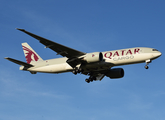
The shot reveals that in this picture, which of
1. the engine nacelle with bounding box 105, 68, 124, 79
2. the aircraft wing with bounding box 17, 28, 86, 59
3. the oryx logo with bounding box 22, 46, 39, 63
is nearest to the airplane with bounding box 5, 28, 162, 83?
the aircraft wing with bounding box 17, 28, 86, 59

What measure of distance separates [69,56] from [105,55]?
5.64m

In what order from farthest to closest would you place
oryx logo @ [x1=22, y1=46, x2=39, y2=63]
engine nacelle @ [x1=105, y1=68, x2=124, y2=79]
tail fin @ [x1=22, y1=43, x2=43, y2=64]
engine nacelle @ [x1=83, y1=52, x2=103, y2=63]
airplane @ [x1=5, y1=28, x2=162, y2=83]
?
1. oryx logo @ [x1=22, y1=46, x2=39, y2=63]
2. tail fin @ [x1=22, y1=43, x2=43, y2=64]
3. engine nacelle @ [x1=105, y1=68, x2=124, y2=79]
4. engine nacelle @ [x1=83, y1=52, x2=103, y2=63]
5. airplane @ [x1=5, y1=28, x2=162, y2=83]

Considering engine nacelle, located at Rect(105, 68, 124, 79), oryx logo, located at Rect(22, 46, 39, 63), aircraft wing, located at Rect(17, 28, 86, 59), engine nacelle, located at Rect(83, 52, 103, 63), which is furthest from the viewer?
oryx logo, located at Rect(22, 46, 39, 63)

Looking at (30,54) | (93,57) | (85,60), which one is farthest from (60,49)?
(30,54)

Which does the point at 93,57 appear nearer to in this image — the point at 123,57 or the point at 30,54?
the point at 123,57

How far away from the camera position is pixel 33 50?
4972 cm

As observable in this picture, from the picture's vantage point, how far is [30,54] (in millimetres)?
49031

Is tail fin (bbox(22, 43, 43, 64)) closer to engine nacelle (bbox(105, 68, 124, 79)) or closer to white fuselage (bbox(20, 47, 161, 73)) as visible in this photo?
white fuselage (bbox(20, 47, 161, 73))

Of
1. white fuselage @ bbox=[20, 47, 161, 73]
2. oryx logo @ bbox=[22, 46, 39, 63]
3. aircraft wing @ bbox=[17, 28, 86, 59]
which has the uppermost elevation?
oryx logo @ bbox=[22, 46, 39, 63]

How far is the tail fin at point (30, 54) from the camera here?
48.0 metres

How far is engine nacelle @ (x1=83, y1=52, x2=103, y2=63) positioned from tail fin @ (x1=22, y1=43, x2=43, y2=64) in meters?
10.7

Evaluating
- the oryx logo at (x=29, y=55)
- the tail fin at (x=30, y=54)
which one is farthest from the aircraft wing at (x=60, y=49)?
the oryx logo at (x=29, y=55)

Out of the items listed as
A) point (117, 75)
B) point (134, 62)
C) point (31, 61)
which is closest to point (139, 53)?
point (134, 62)

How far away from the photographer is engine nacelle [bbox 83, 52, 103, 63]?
131 ft
